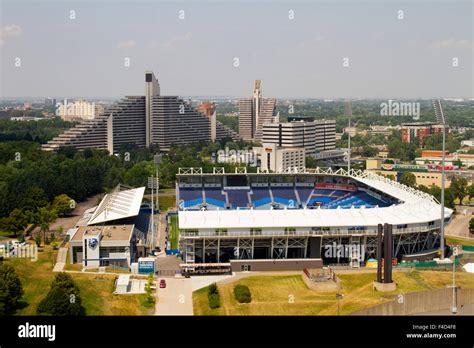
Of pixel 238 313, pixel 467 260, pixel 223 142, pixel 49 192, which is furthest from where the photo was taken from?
pixel 223 142

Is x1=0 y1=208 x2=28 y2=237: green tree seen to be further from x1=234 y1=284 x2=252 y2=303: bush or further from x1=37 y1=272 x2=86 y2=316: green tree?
x1=234 y1=284 x2=252 y2=303: bush

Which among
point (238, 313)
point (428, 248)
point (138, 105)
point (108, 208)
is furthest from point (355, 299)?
point (138, 105)

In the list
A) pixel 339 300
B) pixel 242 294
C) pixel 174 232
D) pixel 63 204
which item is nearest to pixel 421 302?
pixel 339 300

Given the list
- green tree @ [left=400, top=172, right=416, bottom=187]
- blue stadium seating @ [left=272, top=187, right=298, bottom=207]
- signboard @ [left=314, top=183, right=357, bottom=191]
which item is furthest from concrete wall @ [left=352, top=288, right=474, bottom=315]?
green tree @ [left=400, top=172, right=416, bottom=187]

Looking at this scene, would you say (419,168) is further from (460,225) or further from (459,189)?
(460,225)

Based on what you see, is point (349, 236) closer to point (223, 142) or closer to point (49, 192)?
point (49, 192)

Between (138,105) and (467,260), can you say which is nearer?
(467,260)

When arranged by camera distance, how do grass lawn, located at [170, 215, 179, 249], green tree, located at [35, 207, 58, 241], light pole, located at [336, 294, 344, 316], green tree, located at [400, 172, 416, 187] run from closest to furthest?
1. light pole, located at [336, 294, 344, 316]
2. green tree, located at [35, 207, 58, 241]
3. grass lawn, located at [170, 215, 179, 249]
4. green tree, located at [400, 172, 416, 187]
